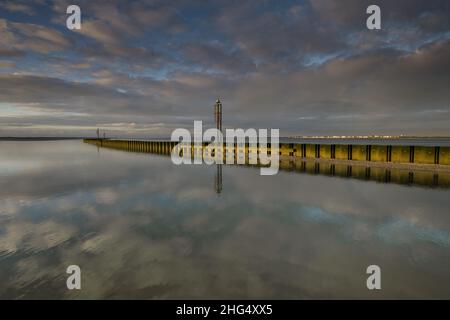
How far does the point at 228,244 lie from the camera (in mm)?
6102

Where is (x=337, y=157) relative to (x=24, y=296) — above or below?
→ above

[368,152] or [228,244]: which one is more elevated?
[368,152]

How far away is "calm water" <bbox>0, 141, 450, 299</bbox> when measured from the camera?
172 inches

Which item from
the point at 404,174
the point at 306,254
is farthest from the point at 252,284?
the point at 404,174

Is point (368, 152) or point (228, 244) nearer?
point (228, 244)

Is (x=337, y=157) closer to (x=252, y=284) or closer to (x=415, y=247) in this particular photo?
(x=415, y=247)

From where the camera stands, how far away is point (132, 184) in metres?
14.8

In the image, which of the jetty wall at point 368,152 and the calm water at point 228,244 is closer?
the calm water at point 228,244

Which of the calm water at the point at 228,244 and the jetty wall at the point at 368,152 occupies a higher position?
the jetty wall at the point at 368,152

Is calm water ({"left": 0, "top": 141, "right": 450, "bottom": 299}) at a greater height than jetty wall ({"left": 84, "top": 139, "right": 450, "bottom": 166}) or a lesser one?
lesser

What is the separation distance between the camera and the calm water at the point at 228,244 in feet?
14.4

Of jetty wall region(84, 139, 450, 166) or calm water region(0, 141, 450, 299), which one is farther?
Result: jetty wall region(84, 139, 450, 166)

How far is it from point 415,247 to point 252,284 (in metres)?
4.28

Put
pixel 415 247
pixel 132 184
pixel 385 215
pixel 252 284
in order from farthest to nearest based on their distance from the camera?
pixel 132 184, pixel 385 215, pixel 415 247, pixel 252 284
